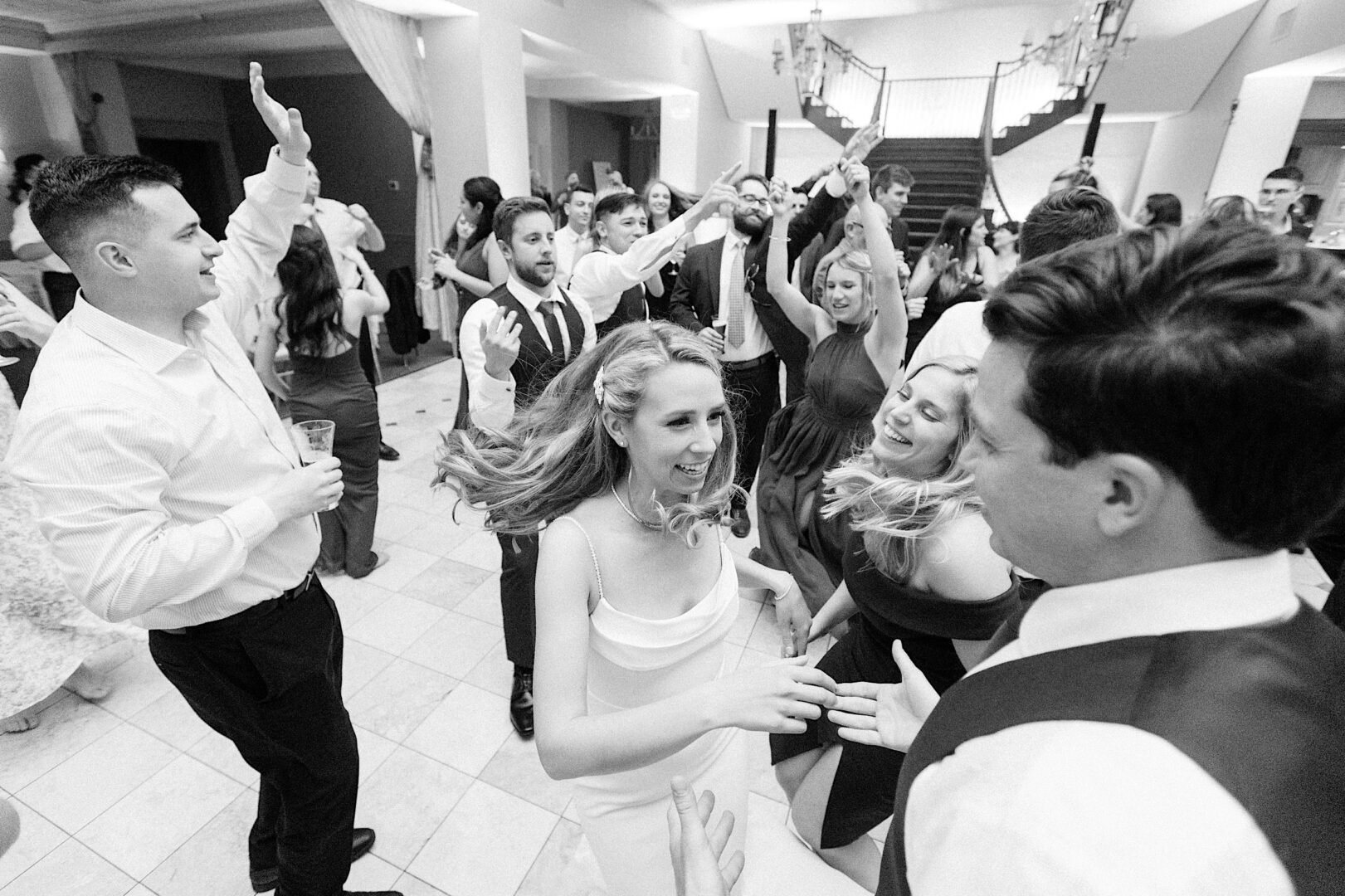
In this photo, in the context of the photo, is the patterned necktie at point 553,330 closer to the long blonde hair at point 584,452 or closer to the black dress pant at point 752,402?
the long blonde hair at point 584,452

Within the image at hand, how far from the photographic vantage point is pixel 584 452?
138cm

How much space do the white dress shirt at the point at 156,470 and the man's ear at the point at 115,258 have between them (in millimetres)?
87

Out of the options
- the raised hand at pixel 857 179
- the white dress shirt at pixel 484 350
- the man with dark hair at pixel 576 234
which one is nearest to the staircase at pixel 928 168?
the man with dark hair at pixel 576 234

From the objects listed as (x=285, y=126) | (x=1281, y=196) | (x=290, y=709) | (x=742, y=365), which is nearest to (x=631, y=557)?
(x=290, y=709)

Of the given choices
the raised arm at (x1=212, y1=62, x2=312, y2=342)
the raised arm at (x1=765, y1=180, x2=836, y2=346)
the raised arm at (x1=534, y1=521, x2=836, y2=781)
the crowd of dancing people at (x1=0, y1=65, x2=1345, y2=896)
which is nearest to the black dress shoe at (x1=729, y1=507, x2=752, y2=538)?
the crowd of dancing people at (x1=0, y1=65, x2=1345, y2=896)

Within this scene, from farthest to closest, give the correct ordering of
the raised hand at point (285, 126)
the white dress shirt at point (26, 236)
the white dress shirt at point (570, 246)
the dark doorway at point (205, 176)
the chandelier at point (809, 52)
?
1. the dark doorway at point (205, 176)
2. the chandelier at point (809, 52)
3. the white dress shirt at point (570, 246)
4. the white dress shirt at point (26, 236)
5. the raised hand at point (285, 126)

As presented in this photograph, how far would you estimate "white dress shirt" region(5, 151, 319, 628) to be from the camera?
103 cm

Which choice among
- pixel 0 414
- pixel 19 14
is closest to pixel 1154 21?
pixel 0 414

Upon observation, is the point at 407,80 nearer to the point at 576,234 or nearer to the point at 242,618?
the point at 576,234

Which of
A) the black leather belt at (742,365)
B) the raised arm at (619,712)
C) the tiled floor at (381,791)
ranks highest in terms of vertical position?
the raised arm at (619,712)

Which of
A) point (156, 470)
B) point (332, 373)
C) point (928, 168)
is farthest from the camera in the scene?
point (928, 168)

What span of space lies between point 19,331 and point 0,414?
280 millimetres

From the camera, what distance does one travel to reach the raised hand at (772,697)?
0.87 meters

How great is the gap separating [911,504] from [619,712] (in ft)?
2.51
